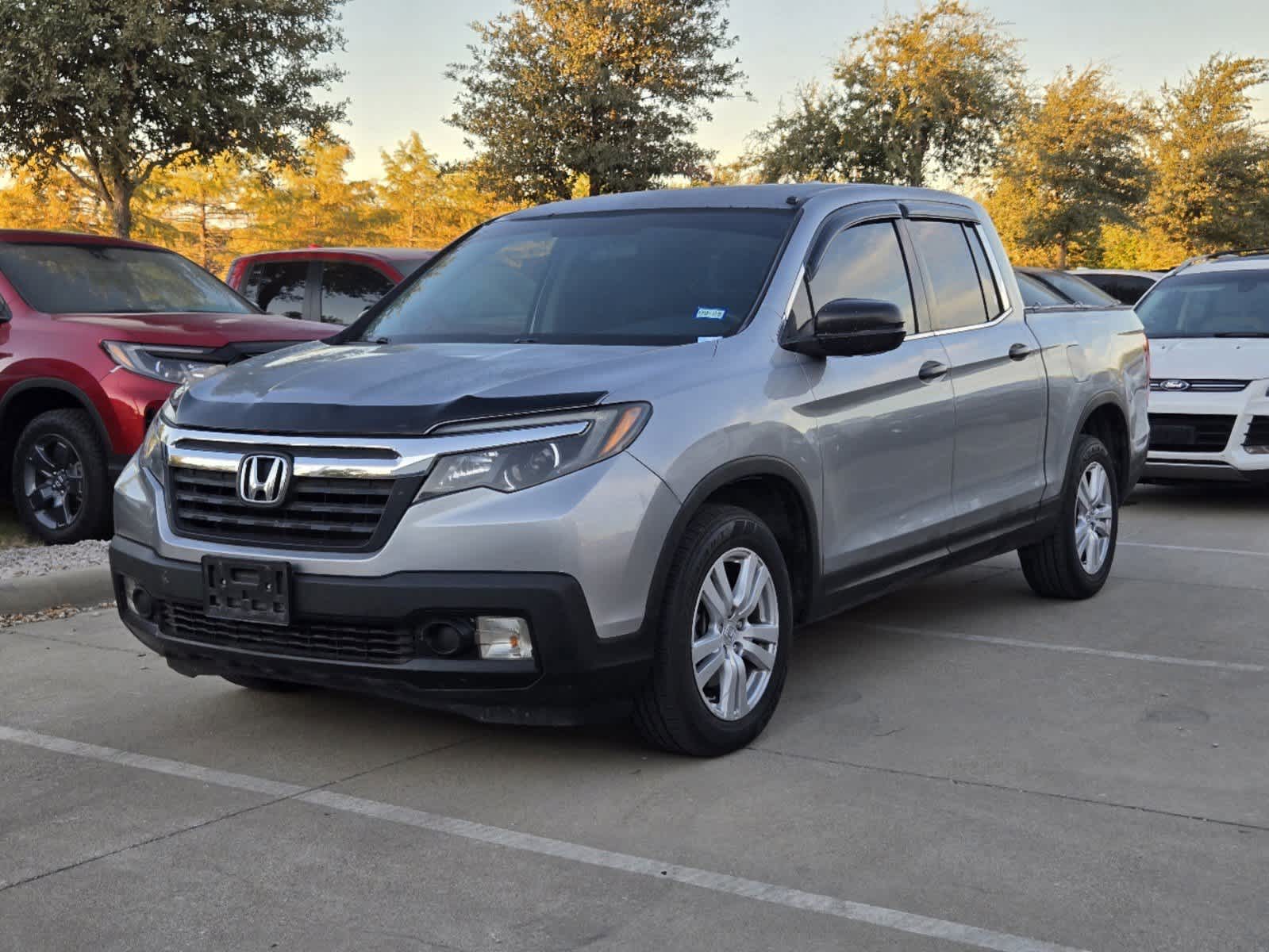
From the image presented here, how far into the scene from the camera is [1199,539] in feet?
30.6

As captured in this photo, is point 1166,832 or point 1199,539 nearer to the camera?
point 1166,832

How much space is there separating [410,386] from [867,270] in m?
2.01

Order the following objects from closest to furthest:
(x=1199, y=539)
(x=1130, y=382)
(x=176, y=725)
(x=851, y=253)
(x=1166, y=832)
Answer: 1. (x=1166, y=832)
2. (x=176, y=725)
3. (x=851, y=253)
4. (x=1130, y=382)
5. (x=1199, y=539)

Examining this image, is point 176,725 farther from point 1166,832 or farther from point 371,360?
point 1166,832

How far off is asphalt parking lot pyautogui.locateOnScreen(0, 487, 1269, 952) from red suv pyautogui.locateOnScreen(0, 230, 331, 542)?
201cm

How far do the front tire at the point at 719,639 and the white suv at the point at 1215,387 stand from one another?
21.5ft

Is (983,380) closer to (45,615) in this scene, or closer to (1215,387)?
(45,615)

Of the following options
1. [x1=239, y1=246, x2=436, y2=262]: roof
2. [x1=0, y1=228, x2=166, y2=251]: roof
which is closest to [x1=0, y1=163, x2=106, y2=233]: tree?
[x1=239, y1=246, x2=436, y2=262]: roof

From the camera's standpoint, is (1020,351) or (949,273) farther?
(1020,351)

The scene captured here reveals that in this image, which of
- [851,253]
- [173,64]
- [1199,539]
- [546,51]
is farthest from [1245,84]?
[851,253]

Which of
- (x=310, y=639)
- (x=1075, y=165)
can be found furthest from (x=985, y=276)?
(x=1075, y=165)

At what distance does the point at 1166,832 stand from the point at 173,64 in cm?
1546

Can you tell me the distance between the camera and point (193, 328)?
334 inches

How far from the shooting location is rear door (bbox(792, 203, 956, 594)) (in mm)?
5223
